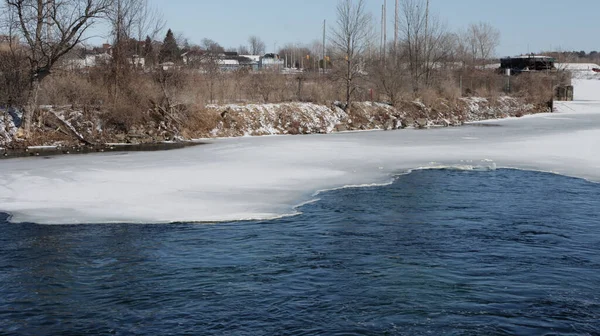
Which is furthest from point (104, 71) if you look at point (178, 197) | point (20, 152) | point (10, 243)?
point (10, 243)

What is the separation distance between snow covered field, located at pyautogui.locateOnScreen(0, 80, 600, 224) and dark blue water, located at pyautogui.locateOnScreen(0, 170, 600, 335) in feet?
4.11

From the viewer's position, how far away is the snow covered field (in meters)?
13.5

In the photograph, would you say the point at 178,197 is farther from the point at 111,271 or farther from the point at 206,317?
the point at 206,317

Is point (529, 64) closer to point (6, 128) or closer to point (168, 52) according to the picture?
point (168, 52)

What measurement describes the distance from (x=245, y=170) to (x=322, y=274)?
31.4ft

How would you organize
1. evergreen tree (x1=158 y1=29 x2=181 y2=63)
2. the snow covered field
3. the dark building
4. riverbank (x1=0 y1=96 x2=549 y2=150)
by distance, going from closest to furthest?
the snow covered field < riverbank (x1=0 y1=96 x2=549 y2=150) < evergreen tree (x1=158 y1=29 x2=181 y2=63) < the dark building

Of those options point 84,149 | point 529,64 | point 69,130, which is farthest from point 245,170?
point 529,64

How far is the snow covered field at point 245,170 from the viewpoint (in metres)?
13.5

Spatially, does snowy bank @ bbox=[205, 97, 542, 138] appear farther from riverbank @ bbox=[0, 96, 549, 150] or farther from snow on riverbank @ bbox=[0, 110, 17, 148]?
snow on riverbank @ bbox=[0, 110, 17, 148]

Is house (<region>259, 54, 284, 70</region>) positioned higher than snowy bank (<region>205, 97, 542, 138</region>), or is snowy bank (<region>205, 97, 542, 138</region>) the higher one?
house (<region>259, 54, 284, 70</region>)

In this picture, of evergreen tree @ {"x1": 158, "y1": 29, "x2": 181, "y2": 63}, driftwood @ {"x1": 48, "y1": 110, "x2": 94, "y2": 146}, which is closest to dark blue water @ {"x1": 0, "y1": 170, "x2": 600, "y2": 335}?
driftwood @ {"x1": 48, "y1": 110, "x2": 94, "y2": 146}

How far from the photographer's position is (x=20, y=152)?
76.5 ft

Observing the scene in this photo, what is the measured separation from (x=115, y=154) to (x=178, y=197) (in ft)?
29.8

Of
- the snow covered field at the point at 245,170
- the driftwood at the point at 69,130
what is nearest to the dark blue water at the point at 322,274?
the snow covered field at the point at 245,170
